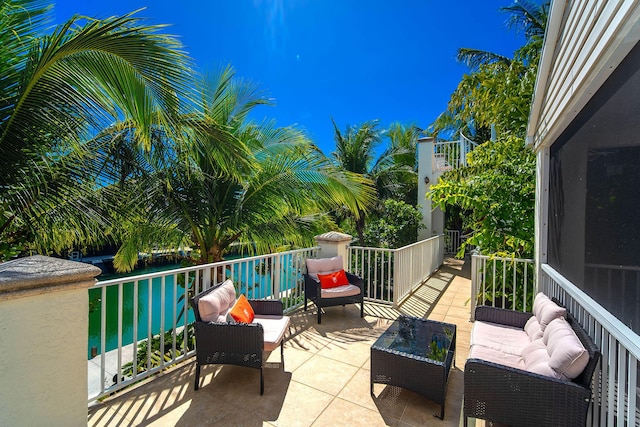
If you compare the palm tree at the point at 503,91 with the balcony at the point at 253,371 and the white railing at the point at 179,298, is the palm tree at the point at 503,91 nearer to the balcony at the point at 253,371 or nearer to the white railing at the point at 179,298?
the balcony at the point at 253,371

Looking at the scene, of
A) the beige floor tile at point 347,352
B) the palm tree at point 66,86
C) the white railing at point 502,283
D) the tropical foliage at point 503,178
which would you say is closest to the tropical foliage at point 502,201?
the tropical foliage at point 503,178

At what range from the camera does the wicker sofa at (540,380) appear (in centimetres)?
199

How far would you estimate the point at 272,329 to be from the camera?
3311 mm

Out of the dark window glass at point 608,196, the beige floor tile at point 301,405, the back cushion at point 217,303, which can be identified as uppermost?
the dark window glass at point 608,196

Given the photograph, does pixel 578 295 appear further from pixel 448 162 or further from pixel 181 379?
pixel 448 162

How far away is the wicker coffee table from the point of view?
259cm

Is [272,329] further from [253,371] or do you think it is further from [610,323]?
[610,323]

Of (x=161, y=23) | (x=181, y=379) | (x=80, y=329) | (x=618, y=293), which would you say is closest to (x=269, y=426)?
(x=181, y=379)

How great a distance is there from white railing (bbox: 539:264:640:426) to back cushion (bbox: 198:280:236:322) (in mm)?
3045

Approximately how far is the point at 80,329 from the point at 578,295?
3569 millimetres

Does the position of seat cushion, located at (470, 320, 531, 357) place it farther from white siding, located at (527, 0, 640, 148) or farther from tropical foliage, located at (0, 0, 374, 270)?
tropical foliage, located at (0, 0, 374, 270)

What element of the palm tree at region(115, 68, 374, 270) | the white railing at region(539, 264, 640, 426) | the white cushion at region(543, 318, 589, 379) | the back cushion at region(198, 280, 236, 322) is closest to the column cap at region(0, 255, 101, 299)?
the back cushion at region(198, 280, 236, 322)

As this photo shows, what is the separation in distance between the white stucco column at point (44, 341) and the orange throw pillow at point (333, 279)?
3.42m

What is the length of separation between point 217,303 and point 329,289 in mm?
2199
